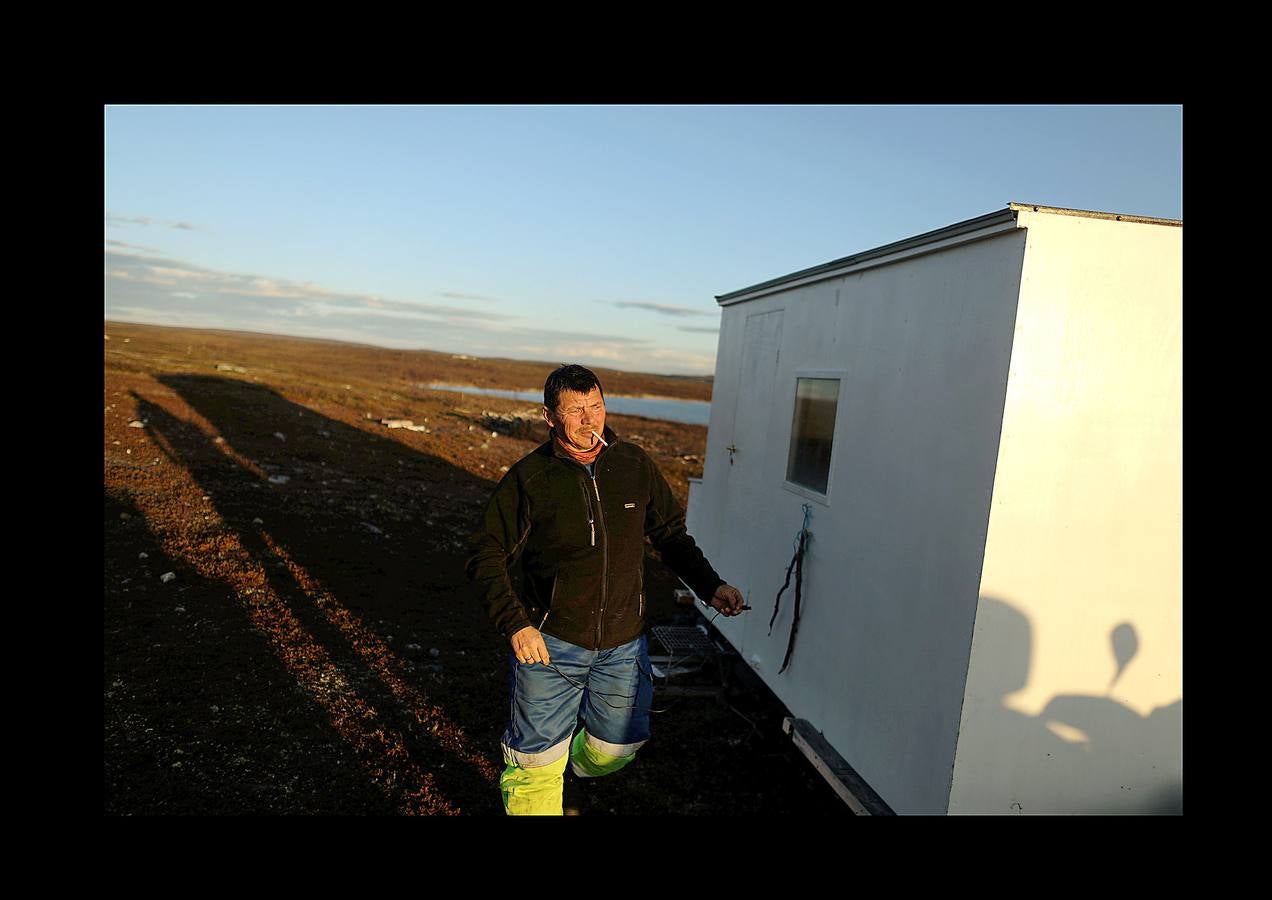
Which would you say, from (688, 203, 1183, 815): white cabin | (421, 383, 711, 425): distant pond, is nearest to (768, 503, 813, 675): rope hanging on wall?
(688, 203, 1183, 815): white cabin

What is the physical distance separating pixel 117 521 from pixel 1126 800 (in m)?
8.48

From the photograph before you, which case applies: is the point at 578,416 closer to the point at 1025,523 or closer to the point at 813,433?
the point at 1025,523

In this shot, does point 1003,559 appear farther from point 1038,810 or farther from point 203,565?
point 203,565

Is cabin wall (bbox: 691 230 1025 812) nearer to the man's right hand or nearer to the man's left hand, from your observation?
the man's left hand

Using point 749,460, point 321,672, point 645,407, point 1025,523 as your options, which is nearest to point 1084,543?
point 1025,523

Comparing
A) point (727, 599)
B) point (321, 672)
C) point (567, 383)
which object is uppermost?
point (567, 383)

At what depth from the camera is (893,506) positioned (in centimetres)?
350

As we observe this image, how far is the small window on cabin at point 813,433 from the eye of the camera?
13.8 feet

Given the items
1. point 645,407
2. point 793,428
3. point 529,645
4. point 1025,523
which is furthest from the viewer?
point 645,407

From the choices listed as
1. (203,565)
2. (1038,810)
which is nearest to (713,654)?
(1038,810)

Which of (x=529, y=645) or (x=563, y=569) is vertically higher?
(x=563, y=569)

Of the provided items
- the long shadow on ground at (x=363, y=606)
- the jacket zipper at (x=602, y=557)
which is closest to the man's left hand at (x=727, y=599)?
the jacket zipper at (x=602, y=557)

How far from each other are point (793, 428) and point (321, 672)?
357cm

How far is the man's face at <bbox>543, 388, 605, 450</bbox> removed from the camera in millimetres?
2791
